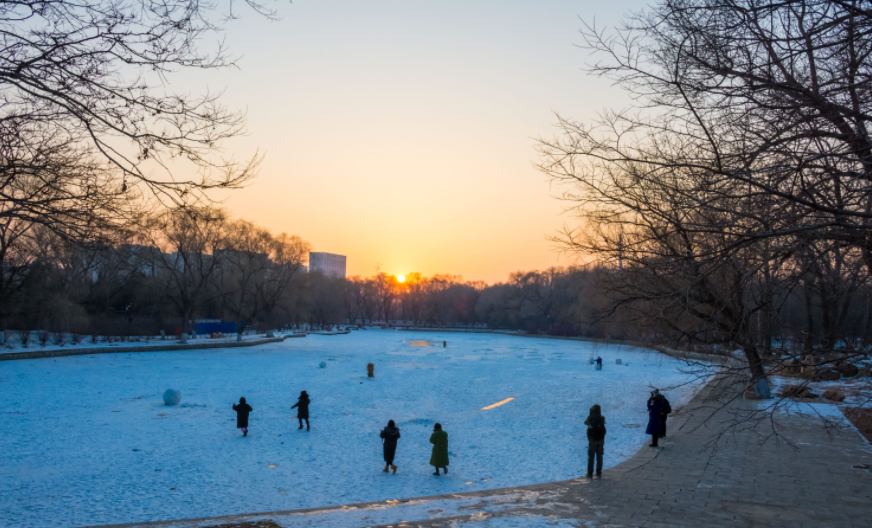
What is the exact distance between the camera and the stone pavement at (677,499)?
757cm

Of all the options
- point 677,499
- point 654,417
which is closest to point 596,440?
point 677,499

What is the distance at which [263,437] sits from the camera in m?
14.2

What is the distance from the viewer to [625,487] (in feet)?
31.1

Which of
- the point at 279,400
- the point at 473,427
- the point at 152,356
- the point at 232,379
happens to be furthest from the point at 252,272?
the point at 473,427

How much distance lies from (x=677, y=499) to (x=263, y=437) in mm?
9446

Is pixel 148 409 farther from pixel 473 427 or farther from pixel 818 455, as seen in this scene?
pixel 818 455

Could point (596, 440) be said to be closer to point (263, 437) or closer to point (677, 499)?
point (677, 499)

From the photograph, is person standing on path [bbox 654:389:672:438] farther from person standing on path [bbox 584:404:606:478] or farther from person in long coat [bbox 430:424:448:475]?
person in long coat [bbox 430:424:448:475]

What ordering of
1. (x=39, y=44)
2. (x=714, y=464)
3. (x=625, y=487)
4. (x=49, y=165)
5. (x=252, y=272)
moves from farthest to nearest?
(x=252, y=272)
(x=714, y=464)
(x=625, y=487)
(x=49, y=165)
(x=39, y=44)

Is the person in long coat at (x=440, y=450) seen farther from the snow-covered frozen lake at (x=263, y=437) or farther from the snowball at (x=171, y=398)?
the snowball at (x=171, y=398)

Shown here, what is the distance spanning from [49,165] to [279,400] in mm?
14985

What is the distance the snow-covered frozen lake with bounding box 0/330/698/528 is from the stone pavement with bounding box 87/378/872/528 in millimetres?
1032

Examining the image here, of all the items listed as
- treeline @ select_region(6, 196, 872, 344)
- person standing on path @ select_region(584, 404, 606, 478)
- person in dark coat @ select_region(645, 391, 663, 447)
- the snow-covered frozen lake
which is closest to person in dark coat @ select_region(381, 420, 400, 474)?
the snow-covered frozen lake

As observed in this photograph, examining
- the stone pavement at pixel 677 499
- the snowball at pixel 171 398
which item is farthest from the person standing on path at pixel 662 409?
the snowball at pixel 171 398
